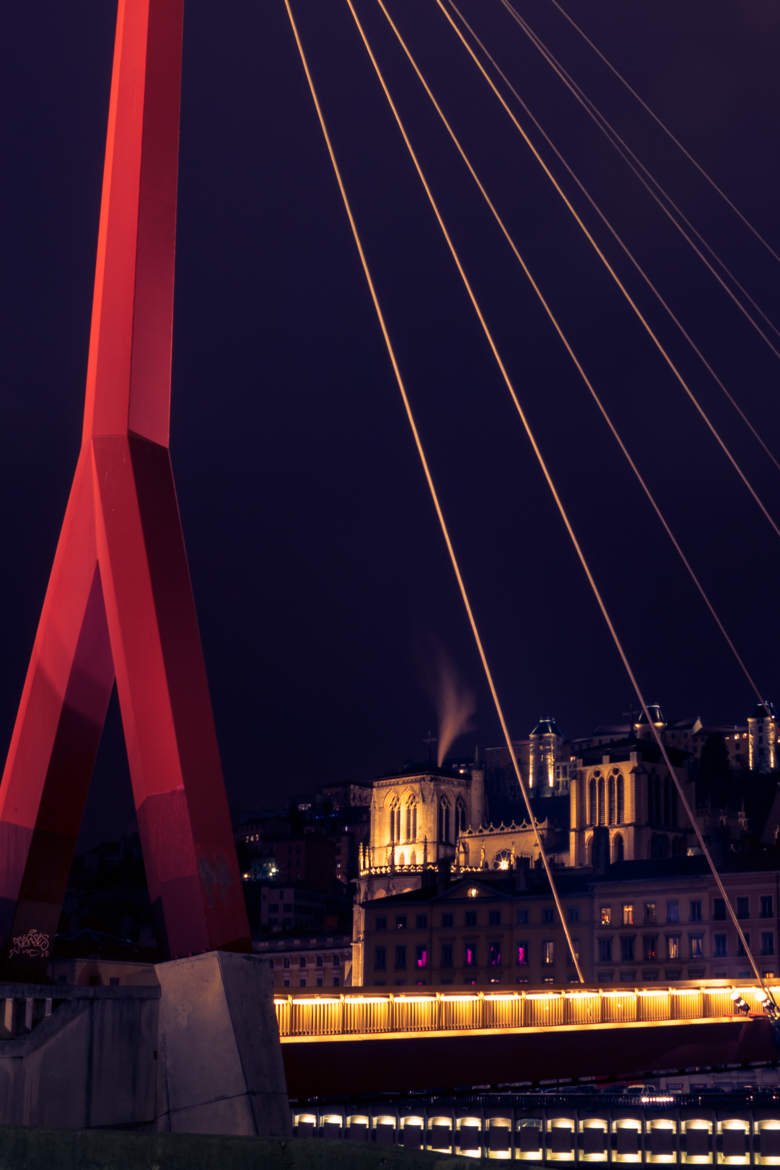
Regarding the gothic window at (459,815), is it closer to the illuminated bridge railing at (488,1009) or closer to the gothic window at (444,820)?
the gothic window at (444,820)

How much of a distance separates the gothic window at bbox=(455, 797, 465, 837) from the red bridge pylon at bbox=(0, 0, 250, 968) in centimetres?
14953

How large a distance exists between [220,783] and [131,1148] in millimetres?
6665

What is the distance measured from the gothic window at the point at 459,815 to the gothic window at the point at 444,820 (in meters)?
1.43

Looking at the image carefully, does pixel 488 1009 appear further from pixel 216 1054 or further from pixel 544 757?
pixel 544 757

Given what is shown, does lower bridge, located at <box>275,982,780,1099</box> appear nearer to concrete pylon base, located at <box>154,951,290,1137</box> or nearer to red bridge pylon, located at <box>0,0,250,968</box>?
red bridge pylon, located at <box>0,0,250,968</box>

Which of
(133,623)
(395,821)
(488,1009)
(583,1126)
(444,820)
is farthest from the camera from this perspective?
(395,821)

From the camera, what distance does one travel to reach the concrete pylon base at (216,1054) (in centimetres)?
1416

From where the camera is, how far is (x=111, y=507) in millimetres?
17000

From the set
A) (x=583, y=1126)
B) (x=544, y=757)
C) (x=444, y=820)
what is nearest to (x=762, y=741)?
(x=544, y=757)

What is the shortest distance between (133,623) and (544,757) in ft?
572

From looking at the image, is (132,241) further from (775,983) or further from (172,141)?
(775,983)

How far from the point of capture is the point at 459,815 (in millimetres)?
166750

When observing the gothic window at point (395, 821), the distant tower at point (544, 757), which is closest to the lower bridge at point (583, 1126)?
the gothic window at point (395, 821)

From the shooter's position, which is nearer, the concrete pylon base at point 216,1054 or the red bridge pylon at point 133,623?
the concrete pylon base at point 216,1054
